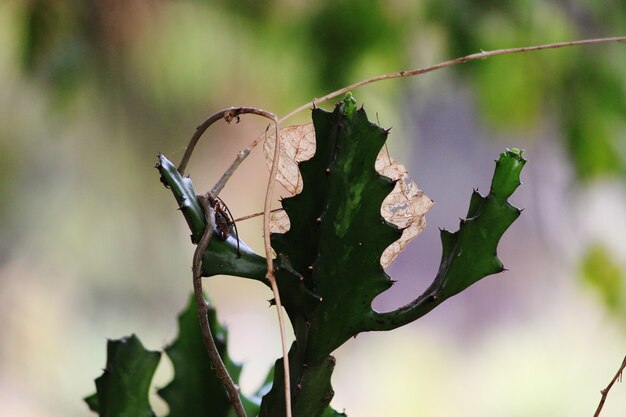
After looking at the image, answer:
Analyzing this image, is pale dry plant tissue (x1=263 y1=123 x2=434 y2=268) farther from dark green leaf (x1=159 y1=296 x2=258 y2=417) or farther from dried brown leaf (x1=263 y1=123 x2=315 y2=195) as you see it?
dark green leaf (x1=159 y1=296 x2=258 y2=417)

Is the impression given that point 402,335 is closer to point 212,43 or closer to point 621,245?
point 621,245

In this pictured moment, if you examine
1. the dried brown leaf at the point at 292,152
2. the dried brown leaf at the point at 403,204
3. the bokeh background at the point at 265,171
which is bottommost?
the dried brown leaf at the point at 403,204

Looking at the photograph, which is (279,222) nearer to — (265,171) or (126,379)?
(126,379)

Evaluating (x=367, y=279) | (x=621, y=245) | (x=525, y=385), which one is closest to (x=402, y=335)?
(x=525, y=385)

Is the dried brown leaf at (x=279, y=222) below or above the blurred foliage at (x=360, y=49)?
below

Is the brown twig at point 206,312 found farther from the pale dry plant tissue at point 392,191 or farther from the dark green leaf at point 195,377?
the dark green leaf at point 195,377

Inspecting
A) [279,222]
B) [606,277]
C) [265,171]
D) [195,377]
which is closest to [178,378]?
[195,377]

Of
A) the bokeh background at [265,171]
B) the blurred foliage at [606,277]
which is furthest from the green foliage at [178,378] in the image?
the blurred foliage at [606,277]
